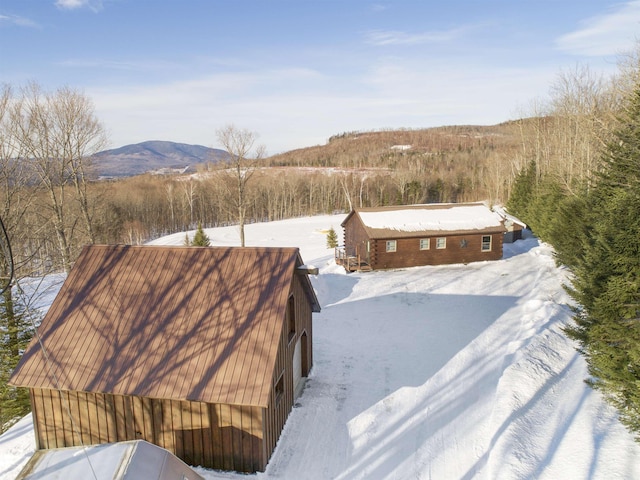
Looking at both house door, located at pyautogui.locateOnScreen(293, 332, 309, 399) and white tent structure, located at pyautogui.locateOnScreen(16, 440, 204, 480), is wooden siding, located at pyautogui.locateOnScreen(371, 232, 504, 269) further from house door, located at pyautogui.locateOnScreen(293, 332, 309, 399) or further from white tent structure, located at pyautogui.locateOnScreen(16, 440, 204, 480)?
white tent structure, located at pyautogui.locateOnScreen(16, 440, 204, 480)

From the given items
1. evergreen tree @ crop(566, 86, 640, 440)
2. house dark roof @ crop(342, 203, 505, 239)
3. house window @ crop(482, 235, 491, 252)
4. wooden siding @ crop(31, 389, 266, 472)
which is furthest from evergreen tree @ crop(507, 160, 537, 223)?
wooden siding @ crop(31, 389, 266, 472)

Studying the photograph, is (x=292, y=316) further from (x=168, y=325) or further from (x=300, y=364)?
(x=168, y=325)

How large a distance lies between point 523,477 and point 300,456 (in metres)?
4.46

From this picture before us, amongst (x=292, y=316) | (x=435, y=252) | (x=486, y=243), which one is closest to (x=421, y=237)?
(x=435, y=252)

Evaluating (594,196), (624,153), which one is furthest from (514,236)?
(624,153)

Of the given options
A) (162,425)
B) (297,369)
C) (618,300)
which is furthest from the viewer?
(297,369)

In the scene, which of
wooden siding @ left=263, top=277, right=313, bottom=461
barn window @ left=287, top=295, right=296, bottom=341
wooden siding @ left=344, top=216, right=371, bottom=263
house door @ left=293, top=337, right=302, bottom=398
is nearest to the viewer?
wooden siding @ left=263, top=277, right=313, bottom=461

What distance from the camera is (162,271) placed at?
35.1 feet

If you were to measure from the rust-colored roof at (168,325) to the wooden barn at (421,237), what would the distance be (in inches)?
600

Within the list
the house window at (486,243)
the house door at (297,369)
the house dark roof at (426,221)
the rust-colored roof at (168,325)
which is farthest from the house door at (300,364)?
the house window at (486,243)

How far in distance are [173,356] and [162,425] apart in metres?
1.48

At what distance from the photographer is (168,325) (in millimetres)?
9719

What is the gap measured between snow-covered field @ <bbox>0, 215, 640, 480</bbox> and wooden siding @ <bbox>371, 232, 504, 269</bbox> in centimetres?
559

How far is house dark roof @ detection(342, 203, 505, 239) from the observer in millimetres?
25734
